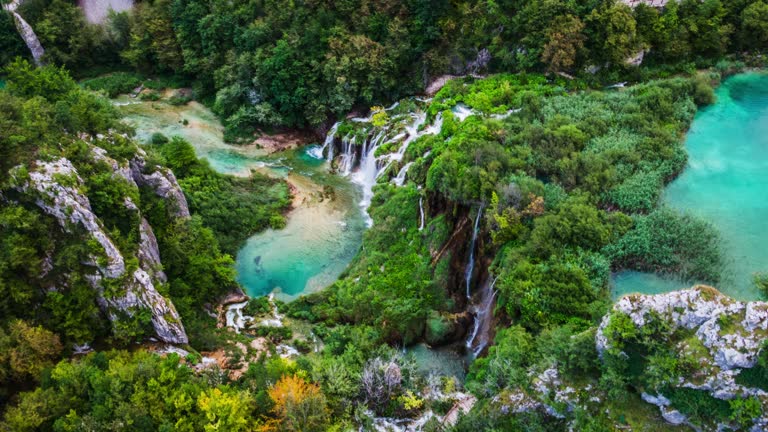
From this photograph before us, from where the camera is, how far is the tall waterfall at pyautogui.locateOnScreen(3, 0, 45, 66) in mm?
54656

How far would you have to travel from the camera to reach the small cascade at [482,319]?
93.8 ft

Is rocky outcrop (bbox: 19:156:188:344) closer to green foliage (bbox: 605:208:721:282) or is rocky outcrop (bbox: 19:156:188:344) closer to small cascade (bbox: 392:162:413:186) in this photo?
small cascade (bbox: 392:162:413:186)

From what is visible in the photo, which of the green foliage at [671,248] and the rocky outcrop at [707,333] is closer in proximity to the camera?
the rocky outcrop at [707,333]

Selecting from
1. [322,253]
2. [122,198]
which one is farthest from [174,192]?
[322,253]

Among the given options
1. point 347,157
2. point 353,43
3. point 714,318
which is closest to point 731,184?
point 714,318

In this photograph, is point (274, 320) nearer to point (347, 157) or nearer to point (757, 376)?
point (347, 157)

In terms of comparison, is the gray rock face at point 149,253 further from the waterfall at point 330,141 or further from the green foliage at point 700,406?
the green foliage at point 700,406

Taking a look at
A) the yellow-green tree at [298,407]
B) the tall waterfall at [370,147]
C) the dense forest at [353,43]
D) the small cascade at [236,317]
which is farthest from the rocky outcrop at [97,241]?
the dense forest at [353,43]

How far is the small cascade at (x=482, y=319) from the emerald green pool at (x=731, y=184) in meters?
6.42

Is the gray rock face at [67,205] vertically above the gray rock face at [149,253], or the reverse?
the gray rock face at [67,205]

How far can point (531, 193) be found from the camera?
2884cm

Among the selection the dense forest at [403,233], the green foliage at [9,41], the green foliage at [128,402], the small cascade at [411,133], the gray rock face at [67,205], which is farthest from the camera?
the green foliage at [9,41]

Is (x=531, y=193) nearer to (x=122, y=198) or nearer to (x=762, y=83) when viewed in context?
(x=122, y=198)

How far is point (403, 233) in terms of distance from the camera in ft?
115
